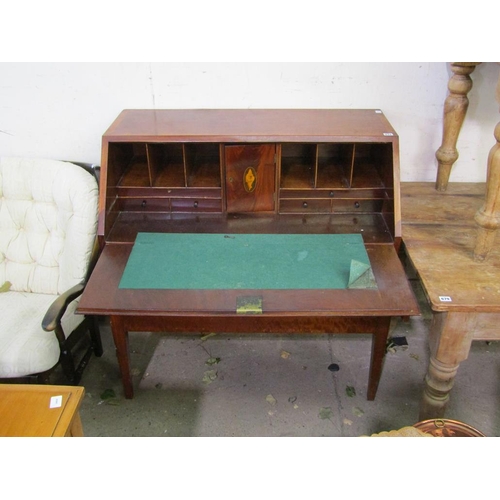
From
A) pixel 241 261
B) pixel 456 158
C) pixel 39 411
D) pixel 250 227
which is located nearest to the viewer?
pixel 39 411

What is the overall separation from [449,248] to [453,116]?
750 mm

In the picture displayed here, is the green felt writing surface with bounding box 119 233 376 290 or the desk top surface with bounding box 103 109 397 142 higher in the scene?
the desk top surface with bounding box 103 109 397 142

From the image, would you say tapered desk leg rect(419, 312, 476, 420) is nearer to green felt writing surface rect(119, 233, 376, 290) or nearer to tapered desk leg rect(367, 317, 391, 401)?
tapered desk leg rect(367, 317, 391, 401)

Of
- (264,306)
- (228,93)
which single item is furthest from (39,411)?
(228,93)

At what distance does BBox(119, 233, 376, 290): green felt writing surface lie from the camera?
2170 mm

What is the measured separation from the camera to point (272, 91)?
274 centimetres

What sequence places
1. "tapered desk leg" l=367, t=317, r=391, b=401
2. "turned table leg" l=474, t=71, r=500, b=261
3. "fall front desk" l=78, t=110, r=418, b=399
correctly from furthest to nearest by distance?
"tapered desk leg" l=367, t=317, r=391, b=401
"fall front desk" l=78, t=110, r=418, b=399
"turned table leg" l=474, t=71, r=500, b=261

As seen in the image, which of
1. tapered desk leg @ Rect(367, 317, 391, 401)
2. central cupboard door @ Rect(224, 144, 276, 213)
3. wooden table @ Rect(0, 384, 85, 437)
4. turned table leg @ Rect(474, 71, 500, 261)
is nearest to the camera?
wooden table @ Rect(0, 384, 85, 437)

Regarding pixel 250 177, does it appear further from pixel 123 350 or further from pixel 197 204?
pixel 123 350

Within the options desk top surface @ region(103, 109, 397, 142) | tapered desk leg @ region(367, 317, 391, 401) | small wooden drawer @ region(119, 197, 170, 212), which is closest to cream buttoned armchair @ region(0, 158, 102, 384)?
small wooden drawer @ region(119, 197, 170, 212)

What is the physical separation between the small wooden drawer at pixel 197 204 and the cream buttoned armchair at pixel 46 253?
435 mm

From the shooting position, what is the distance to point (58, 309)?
2.39m

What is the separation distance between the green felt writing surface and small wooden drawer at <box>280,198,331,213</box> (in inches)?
7.3

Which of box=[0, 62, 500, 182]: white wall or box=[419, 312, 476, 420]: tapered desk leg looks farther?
box=[0, 62, 500, 182]: white wall
